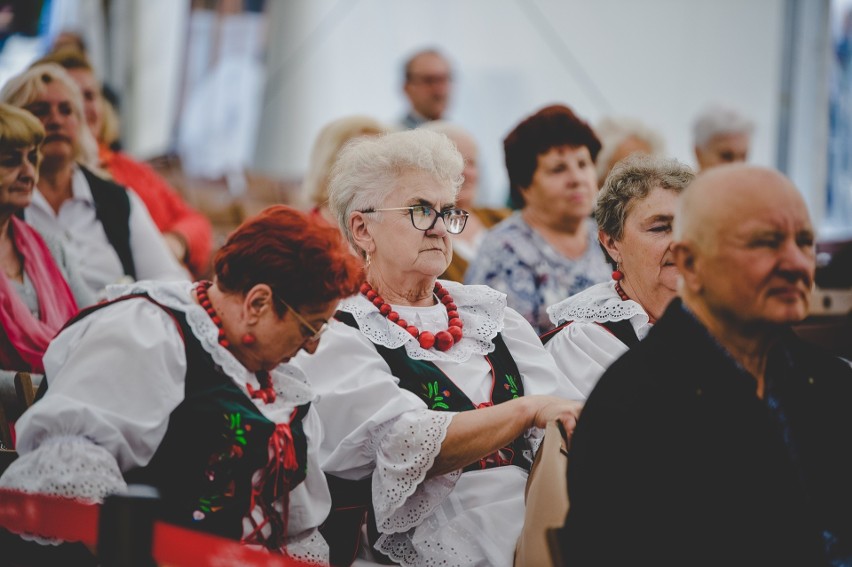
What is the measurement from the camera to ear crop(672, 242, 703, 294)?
74.9 inches

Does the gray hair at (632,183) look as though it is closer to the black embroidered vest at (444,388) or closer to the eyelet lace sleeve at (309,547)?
Result: the black embroidered vest at (444,388)

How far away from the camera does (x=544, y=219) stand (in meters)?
4.16

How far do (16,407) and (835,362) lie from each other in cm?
195

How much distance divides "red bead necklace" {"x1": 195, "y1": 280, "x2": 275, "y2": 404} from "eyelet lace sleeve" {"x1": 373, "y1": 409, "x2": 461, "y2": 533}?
0.30 m

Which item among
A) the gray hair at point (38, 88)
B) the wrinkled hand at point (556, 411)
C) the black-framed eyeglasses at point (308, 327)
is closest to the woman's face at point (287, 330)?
the black-framed eyeglasses at point (308, 327)

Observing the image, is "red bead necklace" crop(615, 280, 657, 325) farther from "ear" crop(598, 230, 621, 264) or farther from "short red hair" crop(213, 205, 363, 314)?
"short red hair" crop(213, 205, 363, 314)

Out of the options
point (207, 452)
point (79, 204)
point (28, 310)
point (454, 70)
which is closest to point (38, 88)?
point (79, 204)

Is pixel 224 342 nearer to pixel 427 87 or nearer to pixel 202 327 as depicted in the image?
pixel 202 327

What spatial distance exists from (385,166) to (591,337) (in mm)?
713

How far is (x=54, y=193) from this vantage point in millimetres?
3898

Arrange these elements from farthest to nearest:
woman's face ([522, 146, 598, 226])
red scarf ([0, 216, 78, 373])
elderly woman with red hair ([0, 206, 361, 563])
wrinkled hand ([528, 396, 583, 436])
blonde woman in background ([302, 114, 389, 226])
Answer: blonde woman in background ([302, 114, 389, 226]) → woman's face ([522, 146, 598, 226]) → red scarf ([0, 216, 78, 373]) → wrinkled hand ([528, 396, 583, 436]) → elderly woman with red hair ([0, 206, 361, 563])

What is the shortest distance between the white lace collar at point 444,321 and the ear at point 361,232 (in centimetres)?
16

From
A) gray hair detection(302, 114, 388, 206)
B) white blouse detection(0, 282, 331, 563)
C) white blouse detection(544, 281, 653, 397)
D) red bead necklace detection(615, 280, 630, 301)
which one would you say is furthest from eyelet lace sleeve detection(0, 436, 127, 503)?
gray hair detection(302, 114, 388, 206)

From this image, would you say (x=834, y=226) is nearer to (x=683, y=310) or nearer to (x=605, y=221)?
(x=605, y=221)
